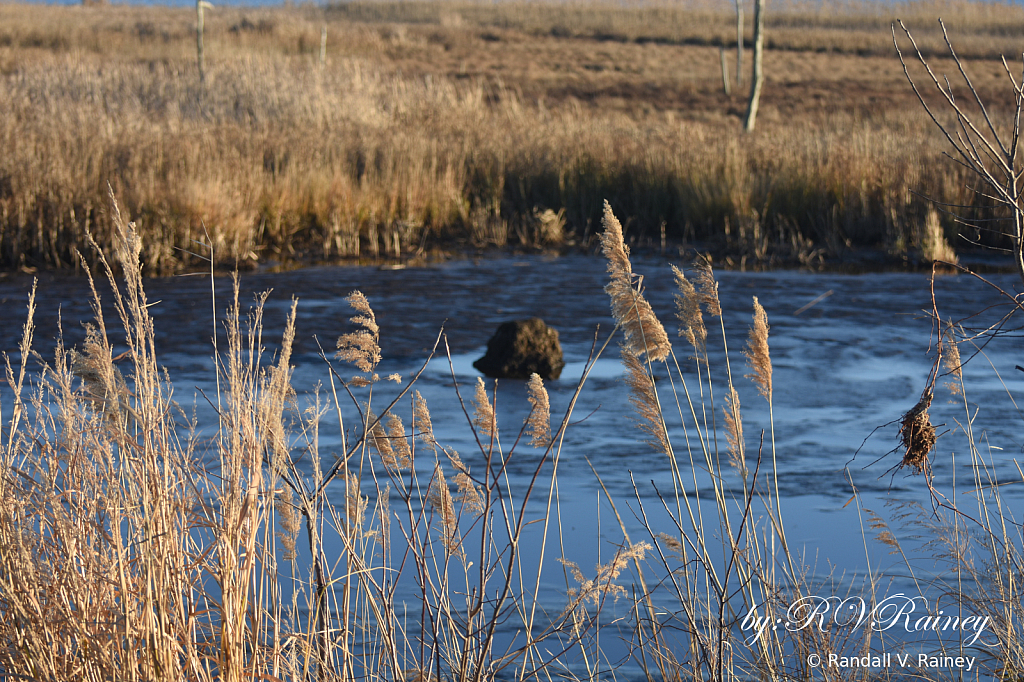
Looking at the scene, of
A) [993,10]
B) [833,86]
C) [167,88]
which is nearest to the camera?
[167,88]

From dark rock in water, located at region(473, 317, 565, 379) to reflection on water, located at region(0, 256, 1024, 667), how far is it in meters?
0.11

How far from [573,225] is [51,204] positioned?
5.42 metres

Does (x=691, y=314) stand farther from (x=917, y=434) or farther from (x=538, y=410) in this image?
(x=917, y=434)

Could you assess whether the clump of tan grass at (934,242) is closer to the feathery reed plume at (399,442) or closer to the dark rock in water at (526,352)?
the dark rock in water at (526,352)

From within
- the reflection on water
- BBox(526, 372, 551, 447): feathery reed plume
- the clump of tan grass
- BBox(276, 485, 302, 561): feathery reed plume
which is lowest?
the reflection on water

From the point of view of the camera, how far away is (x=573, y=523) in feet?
12.9

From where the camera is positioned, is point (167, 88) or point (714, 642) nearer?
point (714, 642)

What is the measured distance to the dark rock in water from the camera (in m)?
6.18

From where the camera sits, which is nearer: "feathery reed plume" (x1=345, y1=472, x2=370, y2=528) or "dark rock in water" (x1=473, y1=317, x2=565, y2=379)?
"feathery reed plume" (x1=345, y1=472, x2=370, y2=528)

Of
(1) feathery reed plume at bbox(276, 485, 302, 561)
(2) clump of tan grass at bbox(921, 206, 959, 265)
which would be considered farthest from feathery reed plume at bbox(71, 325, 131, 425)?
(2) clump of tan grass at bbox(921, 206, 959, 265)

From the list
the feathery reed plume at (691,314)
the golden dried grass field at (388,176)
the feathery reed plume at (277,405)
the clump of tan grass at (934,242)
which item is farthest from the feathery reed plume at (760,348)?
the clump of tan grass at (934,242)

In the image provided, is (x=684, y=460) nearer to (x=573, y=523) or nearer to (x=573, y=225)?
(x=573, y=523)

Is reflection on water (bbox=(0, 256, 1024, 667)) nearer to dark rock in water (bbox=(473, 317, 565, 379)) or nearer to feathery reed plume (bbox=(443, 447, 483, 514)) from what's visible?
dark rock in water (bbox=(473, 317, 565, 379))

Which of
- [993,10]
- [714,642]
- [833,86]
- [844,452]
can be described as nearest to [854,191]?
[844,452]
